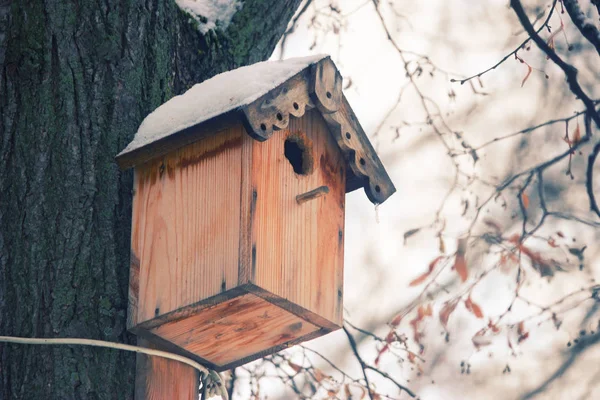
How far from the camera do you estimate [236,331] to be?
8.25 feet

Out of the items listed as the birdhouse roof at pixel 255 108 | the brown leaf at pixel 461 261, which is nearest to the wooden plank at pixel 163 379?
the birdhouse roof at pixel 255 108

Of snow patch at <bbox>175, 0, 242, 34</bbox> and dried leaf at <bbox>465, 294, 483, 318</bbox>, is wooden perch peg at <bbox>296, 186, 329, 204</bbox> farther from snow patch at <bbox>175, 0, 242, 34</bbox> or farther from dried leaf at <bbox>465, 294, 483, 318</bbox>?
dried leaf at <bbox>465, 294, 483, 318</bbox>

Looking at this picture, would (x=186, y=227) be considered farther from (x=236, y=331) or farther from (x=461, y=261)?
(x=461, y=261)

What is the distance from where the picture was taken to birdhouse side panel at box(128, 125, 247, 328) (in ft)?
7.48

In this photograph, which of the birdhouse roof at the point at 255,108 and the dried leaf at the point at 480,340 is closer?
the birdhouse roof at the point at 255,108

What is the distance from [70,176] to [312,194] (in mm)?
633

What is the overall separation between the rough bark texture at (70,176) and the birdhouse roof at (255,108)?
109mm

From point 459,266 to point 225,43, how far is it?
2.49 meters

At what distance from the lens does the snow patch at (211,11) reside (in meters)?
3.00

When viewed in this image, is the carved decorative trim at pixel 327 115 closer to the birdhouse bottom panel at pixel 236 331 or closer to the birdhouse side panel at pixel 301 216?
the birdhouse side panel at pixel 301 216

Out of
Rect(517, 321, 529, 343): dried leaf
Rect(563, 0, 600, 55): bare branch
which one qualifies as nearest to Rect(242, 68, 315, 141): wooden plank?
Rect(563, 0, 600, 55): bare branch

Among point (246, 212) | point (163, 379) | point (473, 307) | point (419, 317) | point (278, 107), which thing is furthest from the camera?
point (419, 317)

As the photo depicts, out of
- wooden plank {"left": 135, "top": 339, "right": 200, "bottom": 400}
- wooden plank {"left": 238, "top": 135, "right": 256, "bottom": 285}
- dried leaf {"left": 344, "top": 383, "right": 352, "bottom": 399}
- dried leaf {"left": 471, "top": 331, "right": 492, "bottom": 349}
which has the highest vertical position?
dried leaf {"left": 471, "top": 331, "right": 492, "bottom": 349}

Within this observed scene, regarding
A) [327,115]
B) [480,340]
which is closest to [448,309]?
[480,340]
